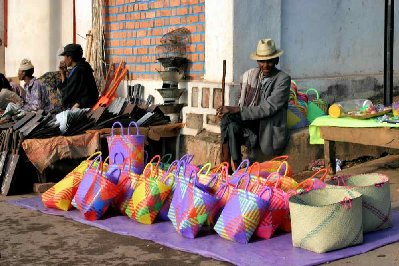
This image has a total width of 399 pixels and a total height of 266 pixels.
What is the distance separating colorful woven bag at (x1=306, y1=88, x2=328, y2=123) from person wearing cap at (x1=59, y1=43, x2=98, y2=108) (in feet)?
9.25

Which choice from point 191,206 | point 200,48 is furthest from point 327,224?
point 200,48

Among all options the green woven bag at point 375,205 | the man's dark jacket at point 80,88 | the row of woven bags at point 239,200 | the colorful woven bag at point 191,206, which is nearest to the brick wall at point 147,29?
the man's dark jacket at point 80,88

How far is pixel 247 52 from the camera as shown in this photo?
9.32 m

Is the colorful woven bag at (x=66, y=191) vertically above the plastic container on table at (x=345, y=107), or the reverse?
the plastic container on table at (x=345, y=107)

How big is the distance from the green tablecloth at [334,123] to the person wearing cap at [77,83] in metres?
3.04

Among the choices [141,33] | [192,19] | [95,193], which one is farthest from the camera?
[141,33]

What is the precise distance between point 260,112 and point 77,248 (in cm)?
288

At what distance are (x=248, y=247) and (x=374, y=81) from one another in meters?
5.19

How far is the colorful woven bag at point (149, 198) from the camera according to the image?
6.77m

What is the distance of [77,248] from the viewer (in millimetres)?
6293

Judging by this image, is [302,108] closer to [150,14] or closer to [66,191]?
[150,14]

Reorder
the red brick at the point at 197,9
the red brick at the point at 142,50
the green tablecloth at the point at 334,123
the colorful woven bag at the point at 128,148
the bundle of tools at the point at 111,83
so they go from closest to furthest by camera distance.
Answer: the colorful woven bag at the point at 128,148, the green tablecloth at the point at 334,123, the red brick at the point at 197,9, the bundle of tools at the point at 111,83, the red brick at the point at 142,50

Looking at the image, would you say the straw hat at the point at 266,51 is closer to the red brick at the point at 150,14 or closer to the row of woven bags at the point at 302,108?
the row of woven bags at the point at 302,108

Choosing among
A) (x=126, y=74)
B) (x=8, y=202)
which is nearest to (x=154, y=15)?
(x=126, y=74)
